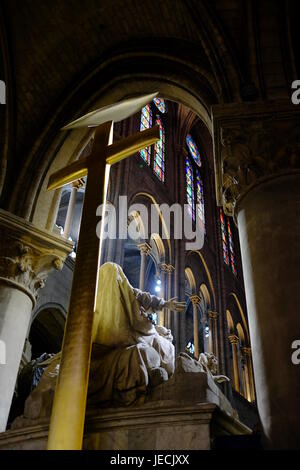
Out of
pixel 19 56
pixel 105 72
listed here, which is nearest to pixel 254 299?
pixel 105 72

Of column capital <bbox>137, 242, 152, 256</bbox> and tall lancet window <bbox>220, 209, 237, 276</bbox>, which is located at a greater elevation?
tall lancet window <bbox>220, 209, 237, 276</bbox>

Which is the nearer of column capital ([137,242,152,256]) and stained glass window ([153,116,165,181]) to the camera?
column capital ([137,242,152,256])

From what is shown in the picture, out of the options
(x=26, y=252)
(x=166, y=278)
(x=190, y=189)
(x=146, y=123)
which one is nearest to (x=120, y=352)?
(x=26, y=252)

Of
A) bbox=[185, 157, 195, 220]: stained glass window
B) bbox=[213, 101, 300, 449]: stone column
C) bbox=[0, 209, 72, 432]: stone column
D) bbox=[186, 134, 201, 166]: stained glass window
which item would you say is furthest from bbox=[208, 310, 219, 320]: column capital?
bbox=[213, 101, 300, 449]: stone column

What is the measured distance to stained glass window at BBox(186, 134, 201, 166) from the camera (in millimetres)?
17125

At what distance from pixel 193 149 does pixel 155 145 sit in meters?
3.50

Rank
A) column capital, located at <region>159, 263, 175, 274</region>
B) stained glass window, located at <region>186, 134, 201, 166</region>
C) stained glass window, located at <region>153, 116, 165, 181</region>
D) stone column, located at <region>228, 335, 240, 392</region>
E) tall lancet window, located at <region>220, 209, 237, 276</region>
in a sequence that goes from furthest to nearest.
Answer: tall lancet window, located at <region>220, 209, 237, 276</region> < stained glass window, located at <region>186, 134, 201, 166</region> < stained glass window, located at <region>153, 116, 165, 181</region> < stone column, located at <region>228, 335, 240, 392</region> < column capital, located at <region>159, 263, 175, 274</region>

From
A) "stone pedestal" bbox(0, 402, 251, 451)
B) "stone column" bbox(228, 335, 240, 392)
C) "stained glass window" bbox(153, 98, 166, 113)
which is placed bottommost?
"stone pedestal" bbox(0, 402, 251, 451)

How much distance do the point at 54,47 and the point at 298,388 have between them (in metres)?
5.49

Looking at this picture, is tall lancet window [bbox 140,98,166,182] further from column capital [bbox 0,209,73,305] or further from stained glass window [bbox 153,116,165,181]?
column capital [bbox 0,209,73,305]

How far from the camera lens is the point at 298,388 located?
3.13m

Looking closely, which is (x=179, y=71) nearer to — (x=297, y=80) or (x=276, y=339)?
(x=297, y=80)

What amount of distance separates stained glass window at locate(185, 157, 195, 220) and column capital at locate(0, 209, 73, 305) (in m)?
9.45

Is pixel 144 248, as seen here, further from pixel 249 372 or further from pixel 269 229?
pixel 269 229
